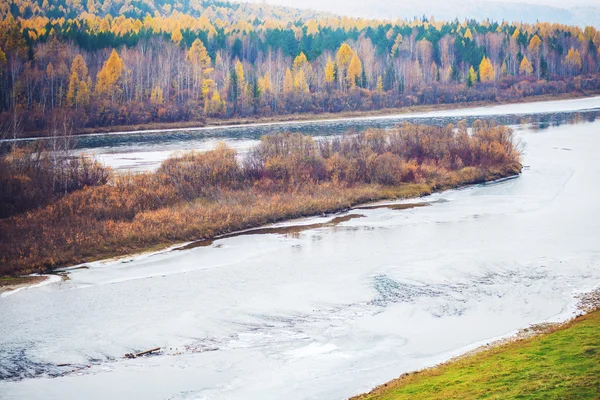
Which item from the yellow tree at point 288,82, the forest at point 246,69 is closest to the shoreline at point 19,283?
the forest at point 246,69

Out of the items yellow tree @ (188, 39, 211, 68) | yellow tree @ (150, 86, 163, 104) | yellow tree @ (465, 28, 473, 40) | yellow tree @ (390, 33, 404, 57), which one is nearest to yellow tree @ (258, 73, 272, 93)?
yellow tree @ (188, 39, 211, 68)

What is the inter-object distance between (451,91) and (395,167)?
82864mm

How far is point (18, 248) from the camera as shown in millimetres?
28109

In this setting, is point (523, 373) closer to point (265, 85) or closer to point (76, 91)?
point (76, 91)

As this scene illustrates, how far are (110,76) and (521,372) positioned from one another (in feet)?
314

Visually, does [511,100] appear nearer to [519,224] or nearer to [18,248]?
[519,224]

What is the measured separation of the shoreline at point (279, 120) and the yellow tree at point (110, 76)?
8.54 m

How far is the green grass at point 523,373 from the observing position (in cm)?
1225

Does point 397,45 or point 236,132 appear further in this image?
point 397,45

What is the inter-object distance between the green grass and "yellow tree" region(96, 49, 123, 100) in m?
90.8

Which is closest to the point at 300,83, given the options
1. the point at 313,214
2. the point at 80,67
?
the point at 80,67

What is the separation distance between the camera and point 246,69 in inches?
4855

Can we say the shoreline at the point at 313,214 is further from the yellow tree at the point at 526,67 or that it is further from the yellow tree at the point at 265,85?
the yellow tree at the point at 526,67

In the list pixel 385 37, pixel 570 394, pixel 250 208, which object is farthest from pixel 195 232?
pixel 385 37
